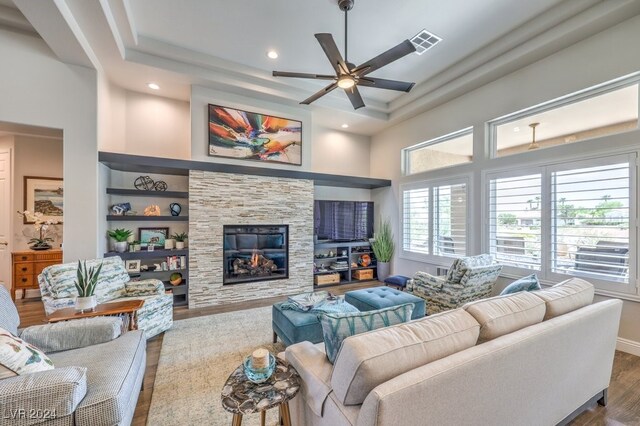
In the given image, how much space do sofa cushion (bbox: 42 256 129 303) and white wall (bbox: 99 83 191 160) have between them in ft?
6.24

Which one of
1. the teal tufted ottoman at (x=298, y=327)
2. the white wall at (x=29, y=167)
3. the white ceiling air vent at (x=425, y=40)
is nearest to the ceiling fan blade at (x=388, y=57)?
the white ceiling air vent at (x=425, y=40)

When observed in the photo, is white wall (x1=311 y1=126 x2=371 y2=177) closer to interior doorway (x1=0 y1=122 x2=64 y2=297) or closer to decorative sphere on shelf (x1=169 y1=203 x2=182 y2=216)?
decorative sphere on shelf (x1=169 y1=203 x2=182 y2=216)

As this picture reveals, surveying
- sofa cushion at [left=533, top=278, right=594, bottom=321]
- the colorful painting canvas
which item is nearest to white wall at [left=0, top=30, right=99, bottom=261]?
the colorful painting canvas

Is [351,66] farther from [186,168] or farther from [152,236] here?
[152,236]

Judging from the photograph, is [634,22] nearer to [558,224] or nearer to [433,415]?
[558,224]

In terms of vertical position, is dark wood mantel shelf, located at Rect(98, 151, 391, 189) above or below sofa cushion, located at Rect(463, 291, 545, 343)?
above

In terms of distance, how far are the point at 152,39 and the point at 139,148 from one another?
1.76 meters

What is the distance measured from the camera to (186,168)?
4.27 meters

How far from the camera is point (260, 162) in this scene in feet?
16.6

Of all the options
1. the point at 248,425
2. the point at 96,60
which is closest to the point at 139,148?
the point at 96,60

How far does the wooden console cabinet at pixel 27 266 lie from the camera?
14.4ft

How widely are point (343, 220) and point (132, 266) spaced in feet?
13.1

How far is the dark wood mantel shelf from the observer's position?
382cm

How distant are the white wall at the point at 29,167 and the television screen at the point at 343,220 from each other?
4656 mm
